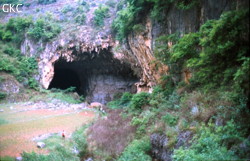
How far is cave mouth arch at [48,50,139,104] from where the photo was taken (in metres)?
23.0

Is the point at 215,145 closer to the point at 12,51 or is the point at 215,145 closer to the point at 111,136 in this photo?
the point at 111,136

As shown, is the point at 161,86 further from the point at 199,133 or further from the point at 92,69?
the point at 92,69

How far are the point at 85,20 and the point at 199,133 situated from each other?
66.4 ft

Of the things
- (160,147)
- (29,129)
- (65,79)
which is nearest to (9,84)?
(65,79)

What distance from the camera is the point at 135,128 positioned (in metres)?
9.41

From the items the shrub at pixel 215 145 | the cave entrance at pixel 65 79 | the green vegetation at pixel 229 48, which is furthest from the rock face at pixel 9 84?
the green vegetation at pixel 229 48

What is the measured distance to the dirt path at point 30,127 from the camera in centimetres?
788

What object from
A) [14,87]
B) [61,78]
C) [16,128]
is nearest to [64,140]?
[16,128]

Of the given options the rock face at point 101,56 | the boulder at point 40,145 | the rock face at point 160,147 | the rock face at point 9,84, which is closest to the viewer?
the rock face at point 160,147

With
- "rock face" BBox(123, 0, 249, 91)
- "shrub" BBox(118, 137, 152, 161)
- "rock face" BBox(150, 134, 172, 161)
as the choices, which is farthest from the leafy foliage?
"rock face" BBox(123, 0, 249, 91)

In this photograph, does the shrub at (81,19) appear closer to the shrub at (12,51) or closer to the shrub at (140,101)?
the shrub at (12,51)

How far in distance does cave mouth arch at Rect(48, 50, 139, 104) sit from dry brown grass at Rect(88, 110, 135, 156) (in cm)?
1161

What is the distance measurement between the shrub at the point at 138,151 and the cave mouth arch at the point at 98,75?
47.4 ft

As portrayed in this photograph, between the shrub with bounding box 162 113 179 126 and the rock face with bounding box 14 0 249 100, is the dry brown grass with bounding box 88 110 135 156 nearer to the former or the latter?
the shrub with bounding box 162 113 179 126
